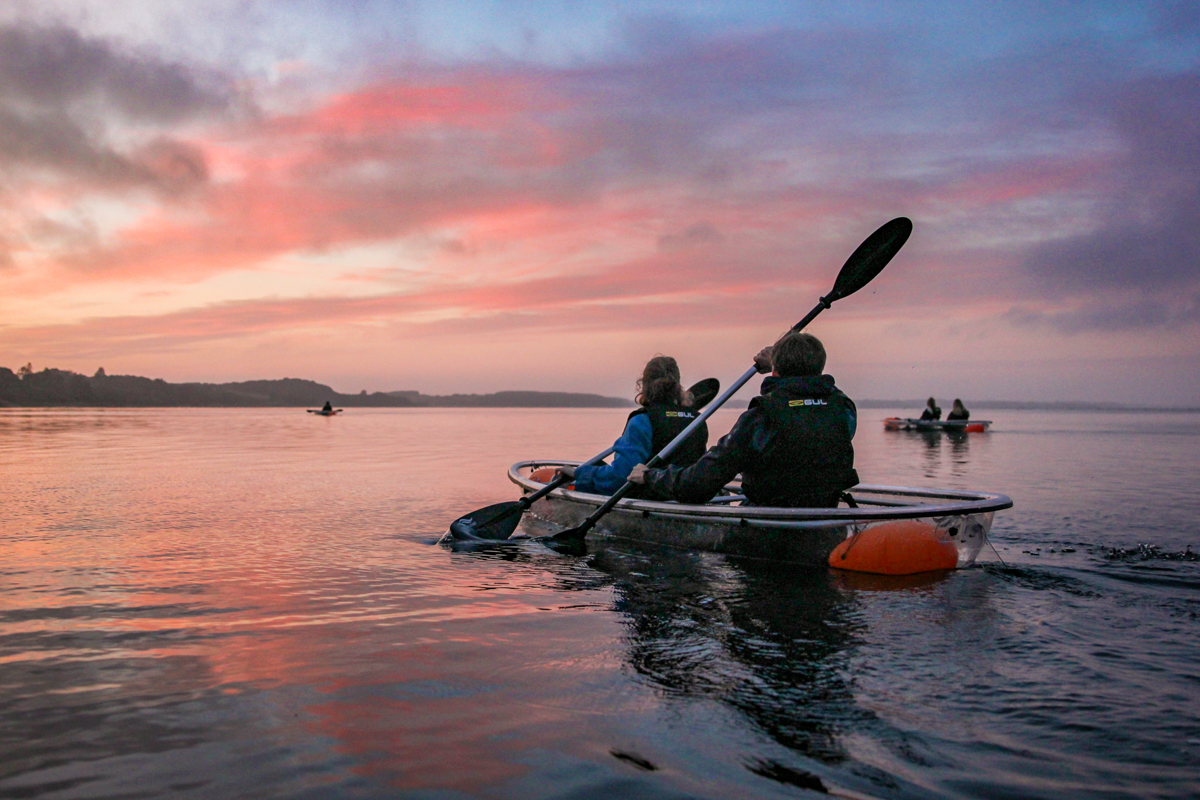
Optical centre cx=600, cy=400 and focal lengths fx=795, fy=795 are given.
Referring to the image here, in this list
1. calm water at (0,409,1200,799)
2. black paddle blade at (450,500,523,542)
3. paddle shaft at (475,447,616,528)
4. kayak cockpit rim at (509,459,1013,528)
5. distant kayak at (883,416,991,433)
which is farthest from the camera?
distant kayak at (883,416,991,433)

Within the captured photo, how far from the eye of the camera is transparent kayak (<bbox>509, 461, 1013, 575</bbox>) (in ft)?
21.9

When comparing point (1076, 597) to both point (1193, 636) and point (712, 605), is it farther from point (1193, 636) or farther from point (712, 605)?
point (712, 605)

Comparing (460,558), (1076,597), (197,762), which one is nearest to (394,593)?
(460,558)

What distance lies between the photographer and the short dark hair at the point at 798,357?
6.73m

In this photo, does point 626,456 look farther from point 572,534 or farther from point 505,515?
point 505,515

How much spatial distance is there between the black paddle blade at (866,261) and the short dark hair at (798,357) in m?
2.90

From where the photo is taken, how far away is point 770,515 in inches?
284

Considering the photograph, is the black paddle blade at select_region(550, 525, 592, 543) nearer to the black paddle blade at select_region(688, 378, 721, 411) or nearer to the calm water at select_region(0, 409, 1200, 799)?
the calm water at select_region(0, 409, 1200, 799)

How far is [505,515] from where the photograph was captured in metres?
9.62

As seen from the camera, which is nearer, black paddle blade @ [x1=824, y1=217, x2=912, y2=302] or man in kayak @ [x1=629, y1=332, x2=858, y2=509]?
man in kayak @ [x1=629, y1=332, x2=858, y2=509]

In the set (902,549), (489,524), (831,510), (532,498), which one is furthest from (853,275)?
(489,524)

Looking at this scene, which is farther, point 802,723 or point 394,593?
point 394,593

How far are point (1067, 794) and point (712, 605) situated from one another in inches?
124

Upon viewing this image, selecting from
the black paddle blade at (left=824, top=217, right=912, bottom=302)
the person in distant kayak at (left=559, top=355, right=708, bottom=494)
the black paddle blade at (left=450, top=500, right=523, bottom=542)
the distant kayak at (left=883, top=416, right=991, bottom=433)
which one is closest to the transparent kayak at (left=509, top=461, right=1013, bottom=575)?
the person in distant kayak at (left=559, top=355, right=708, bottom=494)
